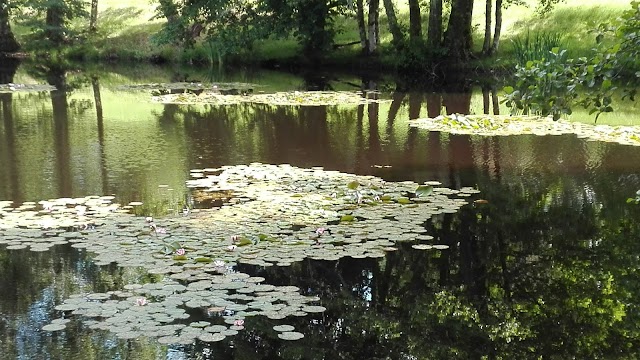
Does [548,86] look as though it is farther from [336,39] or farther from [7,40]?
[7,40]

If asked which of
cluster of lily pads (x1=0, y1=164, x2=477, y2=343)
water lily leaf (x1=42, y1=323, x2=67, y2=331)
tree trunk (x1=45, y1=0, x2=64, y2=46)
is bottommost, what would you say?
water lily leaf (x1=42, y1=323, x2=67, y2=331)

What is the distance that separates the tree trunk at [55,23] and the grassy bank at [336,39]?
0.97 m

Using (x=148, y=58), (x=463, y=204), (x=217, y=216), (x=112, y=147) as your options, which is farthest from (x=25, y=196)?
(x=148, y=58)

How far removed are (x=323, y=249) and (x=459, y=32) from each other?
19224mm

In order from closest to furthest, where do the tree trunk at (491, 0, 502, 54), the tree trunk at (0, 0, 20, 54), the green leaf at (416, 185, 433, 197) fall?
the green leaf at (416, 185, 433, 197) < the tree trunk at (491, 0, 502, 54) < the tree trunk at (0, 0, 20, 54)

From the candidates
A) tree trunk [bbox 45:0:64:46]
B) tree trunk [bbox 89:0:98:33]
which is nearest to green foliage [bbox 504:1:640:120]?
tree trunk [bbox 45:0:64:46]

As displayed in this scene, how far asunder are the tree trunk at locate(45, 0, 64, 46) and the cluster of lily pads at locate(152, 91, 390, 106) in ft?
56.9

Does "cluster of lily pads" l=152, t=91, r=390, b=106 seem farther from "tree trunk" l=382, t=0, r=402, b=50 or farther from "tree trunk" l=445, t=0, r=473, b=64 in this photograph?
"tree trunk" l=382, t=0, r=402, b=50

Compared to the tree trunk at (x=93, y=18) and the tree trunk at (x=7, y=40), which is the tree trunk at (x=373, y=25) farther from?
the tree trunk at (x=7, y=40)

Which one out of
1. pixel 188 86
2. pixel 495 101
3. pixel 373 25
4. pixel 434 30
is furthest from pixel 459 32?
pixel 188 86

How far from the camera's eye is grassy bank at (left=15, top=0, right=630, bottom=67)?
26000 mm

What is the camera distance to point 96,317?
16.2ft

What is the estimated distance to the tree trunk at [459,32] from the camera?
23.8 meters

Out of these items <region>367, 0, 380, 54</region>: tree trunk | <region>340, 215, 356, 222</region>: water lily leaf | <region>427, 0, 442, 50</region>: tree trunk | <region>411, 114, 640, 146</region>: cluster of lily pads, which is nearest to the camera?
<region>340, 215, 356, 222</region>: water lily leaf
